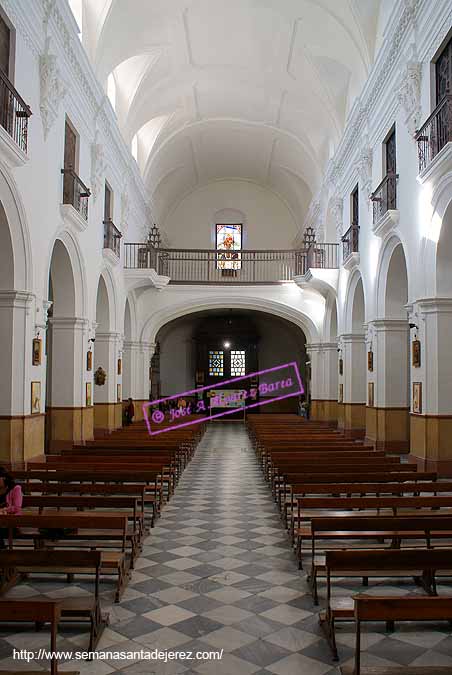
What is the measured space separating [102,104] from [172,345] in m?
19.2

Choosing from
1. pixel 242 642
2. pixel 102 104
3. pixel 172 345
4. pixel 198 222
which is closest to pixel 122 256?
pixel 102 104

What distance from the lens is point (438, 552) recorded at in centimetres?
445

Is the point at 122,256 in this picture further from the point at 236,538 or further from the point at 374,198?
the point at 236,538

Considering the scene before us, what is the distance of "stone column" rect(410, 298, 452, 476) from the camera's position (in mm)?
11664

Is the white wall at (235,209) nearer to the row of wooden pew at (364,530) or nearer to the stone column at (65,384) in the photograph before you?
the stone column at (65,384)

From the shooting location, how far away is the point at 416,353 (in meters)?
12.6

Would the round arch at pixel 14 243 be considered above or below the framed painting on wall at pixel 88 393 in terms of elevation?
above

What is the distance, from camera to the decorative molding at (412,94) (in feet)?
40.8

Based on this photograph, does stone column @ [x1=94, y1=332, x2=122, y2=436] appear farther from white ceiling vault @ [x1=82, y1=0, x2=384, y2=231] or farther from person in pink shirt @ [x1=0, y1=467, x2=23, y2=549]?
person in pink shirt @ [x1=0, y1=467, x2=23, y2=549]

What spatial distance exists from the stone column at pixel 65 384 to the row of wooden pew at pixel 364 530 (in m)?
5.19

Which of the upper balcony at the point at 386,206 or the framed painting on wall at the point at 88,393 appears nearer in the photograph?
the upper balcony at the point at 386,206

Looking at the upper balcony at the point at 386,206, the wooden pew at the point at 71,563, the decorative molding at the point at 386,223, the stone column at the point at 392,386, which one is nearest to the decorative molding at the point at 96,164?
the upper balcony at the point at 386,206

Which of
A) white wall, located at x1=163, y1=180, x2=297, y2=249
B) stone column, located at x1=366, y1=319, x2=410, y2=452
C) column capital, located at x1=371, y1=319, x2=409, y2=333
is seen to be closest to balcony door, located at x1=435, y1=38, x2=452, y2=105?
column capital, located at x1=371, y1=319, x2=409, y2=333

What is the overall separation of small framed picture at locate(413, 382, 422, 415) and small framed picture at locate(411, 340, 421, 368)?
15.3 inches
